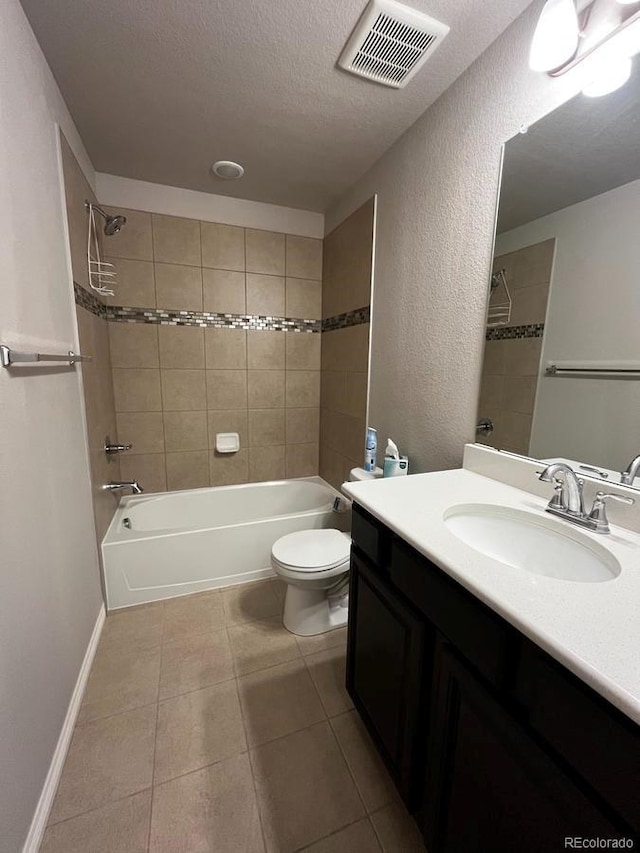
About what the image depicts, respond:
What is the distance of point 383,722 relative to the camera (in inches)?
41.8

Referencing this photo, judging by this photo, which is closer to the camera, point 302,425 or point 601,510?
point 601,510

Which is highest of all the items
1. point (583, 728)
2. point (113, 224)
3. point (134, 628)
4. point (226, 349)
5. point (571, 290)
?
point (113, 224)

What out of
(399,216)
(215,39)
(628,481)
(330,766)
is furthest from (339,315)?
(330,766)

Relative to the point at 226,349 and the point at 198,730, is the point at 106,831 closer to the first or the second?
the point at 198,730

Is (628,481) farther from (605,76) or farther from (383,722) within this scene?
(605,76)

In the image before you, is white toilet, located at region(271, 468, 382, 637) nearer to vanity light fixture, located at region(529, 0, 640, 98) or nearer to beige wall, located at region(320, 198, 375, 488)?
beige wall, located at region(320, 198, 375, 488)

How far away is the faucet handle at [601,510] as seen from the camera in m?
0.91

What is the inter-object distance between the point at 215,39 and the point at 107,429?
1905mm

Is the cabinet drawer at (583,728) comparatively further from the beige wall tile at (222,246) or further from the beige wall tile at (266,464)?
the beige wall tile at (222,246)

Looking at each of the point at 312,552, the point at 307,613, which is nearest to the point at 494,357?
the point at 312,552

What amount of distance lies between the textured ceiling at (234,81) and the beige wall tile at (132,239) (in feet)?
0.77

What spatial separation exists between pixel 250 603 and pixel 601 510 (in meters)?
1.72

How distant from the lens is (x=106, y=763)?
117 cm

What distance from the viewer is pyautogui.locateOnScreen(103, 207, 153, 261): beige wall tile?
228 centimetres
